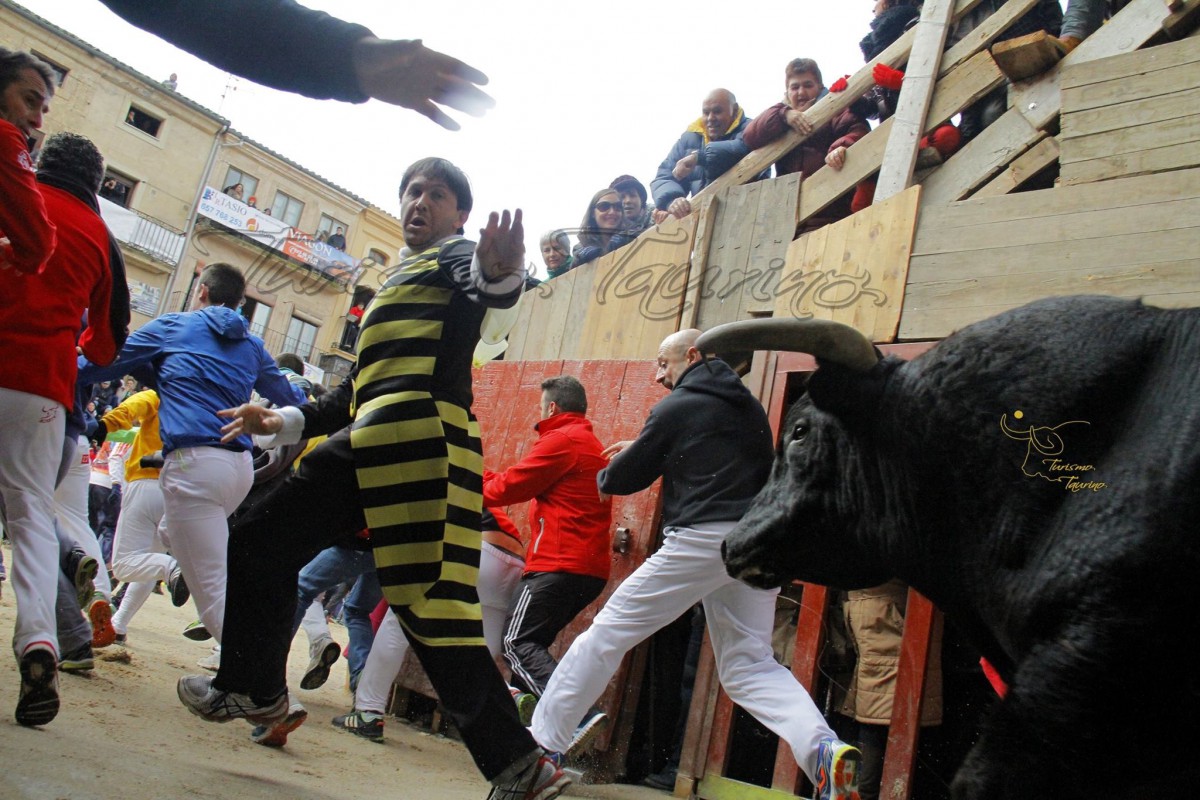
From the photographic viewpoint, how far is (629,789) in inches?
183

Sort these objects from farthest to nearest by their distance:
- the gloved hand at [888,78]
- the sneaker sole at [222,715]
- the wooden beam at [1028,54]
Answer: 1. the gloved hand at [888,78]
2. the wooden beam at [1028,54]
3. the sneaker sole at [222,715]

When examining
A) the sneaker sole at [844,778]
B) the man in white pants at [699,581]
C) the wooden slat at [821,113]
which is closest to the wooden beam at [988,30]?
the wooden slat at [821,113]

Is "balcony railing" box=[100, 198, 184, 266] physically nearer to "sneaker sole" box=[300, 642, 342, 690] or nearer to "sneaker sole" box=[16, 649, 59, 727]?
"sneaker sole" box=[300, 642, 342, 690]

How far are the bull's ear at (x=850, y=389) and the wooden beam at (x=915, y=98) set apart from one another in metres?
3.33

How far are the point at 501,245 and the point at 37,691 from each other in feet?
6.44

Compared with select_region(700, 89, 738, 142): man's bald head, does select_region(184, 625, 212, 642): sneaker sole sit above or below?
below

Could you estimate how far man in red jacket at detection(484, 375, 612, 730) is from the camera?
15.2 feet

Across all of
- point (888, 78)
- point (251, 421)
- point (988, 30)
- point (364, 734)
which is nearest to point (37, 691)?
point (251, 421)

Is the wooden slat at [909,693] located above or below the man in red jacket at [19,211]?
below

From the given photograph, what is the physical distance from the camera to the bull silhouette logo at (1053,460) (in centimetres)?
175

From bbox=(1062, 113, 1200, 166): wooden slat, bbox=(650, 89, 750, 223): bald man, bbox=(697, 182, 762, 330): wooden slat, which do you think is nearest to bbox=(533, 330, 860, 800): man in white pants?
bbox=(697, 182, 762, 330): wooden slat

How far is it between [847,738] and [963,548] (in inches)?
Result: 127

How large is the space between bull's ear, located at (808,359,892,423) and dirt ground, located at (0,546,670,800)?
198 centimetres

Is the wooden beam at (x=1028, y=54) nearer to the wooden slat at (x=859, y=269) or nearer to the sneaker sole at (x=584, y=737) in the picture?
the wooden slat at (x=859, y=269)
